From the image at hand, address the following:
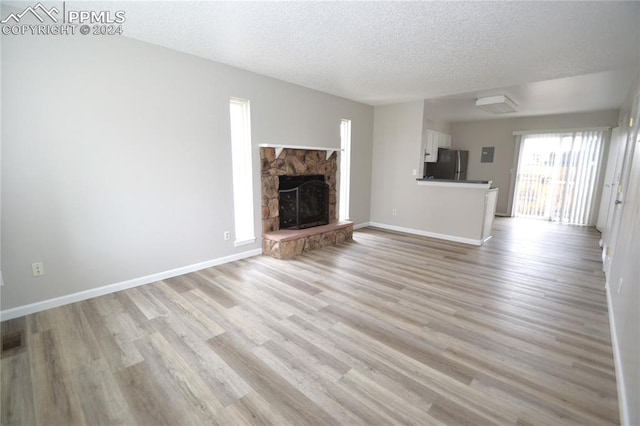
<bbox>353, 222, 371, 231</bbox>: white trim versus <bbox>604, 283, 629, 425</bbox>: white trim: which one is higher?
<bbox>353, 222, 371, 231</bbox>: white trim

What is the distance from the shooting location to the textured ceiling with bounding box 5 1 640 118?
212 centimetres

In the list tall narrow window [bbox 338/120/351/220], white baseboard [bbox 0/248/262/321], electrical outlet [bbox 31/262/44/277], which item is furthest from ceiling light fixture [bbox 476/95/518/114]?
electrical outlet [bbox 31/262/44/277]

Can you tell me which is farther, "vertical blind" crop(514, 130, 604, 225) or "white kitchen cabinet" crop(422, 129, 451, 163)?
"white kitchen cabinet" crop(422, 129, 451, 163)

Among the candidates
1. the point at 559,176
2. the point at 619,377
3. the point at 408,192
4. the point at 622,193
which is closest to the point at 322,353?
the point at 619,377

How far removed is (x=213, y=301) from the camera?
8.86ft

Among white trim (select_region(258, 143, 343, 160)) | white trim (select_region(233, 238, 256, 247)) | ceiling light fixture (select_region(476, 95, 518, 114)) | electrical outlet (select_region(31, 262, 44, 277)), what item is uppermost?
ceiling light fixture (select_region(476, 95, 518, 114))

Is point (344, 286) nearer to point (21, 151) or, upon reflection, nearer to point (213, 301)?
point (213, 301)

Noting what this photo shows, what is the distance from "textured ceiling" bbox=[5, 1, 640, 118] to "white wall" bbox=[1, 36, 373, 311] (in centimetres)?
35

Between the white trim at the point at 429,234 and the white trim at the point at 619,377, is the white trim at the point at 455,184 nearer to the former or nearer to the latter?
the white trim at the point at 429,234

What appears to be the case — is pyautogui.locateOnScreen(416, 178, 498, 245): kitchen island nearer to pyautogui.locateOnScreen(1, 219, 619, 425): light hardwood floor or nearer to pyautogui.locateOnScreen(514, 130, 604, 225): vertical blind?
pyautogui.locateOnScreen(1, 219, 619, 425): light hardwood floor

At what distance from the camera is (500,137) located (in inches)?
288
